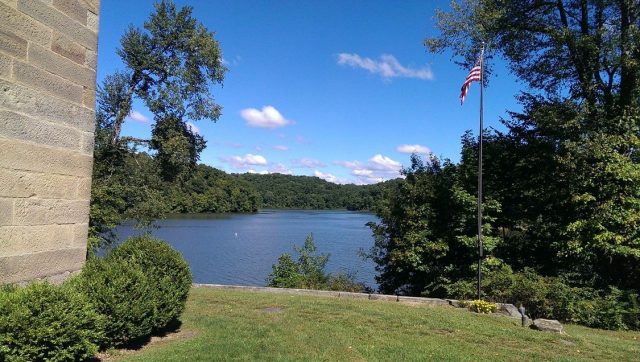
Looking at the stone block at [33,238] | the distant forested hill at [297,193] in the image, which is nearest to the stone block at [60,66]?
the stone block at [33,238]

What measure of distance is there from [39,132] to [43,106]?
11.9 inches

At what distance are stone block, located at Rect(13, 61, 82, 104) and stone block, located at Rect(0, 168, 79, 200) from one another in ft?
3.09

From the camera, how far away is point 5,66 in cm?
454

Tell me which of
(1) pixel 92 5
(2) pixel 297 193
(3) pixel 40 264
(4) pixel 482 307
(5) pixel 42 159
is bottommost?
(4) pixel 482 307

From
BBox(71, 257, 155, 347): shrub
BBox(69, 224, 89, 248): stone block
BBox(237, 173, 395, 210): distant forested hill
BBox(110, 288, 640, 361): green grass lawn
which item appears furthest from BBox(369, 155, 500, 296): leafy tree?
BBox(237, 173, 395, 210): distant forested hill

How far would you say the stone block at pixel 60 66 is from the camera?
4.94 m

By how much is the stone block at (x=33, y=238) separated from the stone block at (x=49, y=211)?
0.07 m

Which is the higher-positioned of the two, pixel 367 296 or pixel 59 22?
pixel 59 22

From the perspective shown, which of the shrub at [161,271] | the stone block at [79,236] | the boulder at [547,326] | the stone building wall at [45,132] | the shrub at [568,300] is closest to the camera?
the stone building wall at [45,132]

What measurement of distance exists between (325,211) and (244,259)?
118420mm

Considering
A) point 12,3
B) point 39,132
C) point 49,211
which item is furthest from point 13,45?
point 49,211

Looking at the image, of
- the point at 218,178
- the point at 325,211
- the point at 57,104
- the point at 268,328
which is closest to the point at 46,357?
the point at 57,104

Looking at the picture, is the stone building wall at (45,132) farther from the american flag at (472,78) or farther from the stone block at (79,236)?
the american flag at (472,78)

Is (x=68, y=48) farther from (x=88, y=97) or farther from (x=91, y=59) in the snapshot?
(x=88, y=97)
